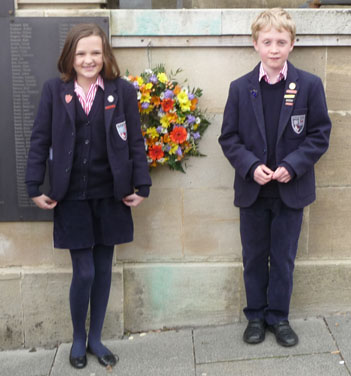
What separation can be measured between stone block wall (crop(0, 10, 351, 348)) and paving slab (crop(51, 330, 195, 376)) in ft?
0.38

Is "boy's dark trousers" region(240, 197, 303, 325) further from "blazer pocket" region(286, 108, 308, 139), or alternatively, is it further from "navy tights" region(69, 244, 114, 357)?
"navy tights" region(69, 244, 114, 357)

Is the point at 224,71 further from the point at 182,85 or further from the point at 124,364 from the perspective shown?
the point at 124,364

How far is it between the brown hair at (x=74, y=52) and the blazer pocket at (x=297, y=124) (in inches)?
41.4

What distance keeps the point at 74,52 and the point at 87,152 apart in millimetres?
556

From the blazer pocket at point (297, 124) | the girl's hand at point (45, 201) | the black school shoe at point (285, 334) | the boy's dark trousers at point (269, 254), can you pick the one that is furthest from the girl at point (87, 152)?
the black school shoe at point (285, 334)

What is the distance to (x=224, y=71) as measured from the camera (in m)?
3.96

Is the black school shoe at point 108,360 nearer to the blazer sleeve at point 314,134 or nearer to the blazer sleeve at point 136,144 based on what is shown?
the blazer sleeve at point 136,144

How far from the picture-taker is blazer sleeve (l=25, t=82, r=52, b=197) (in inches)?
134

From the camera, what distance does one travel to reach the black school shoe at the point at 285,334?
151 inches

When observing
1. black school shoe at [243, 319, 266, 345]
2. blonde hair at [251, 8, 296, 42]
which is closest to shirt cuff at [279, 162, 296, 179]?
blonde hair at [251, 8, 296, 42]

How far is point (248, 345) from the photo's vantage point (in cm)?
390

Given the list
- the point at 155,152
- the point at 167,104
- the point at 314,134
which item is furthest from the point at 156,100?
the point at 314,134

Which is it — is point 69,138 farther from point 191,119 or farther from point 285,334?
point 285,334

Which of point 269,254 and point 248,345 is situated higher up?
point 269,254
